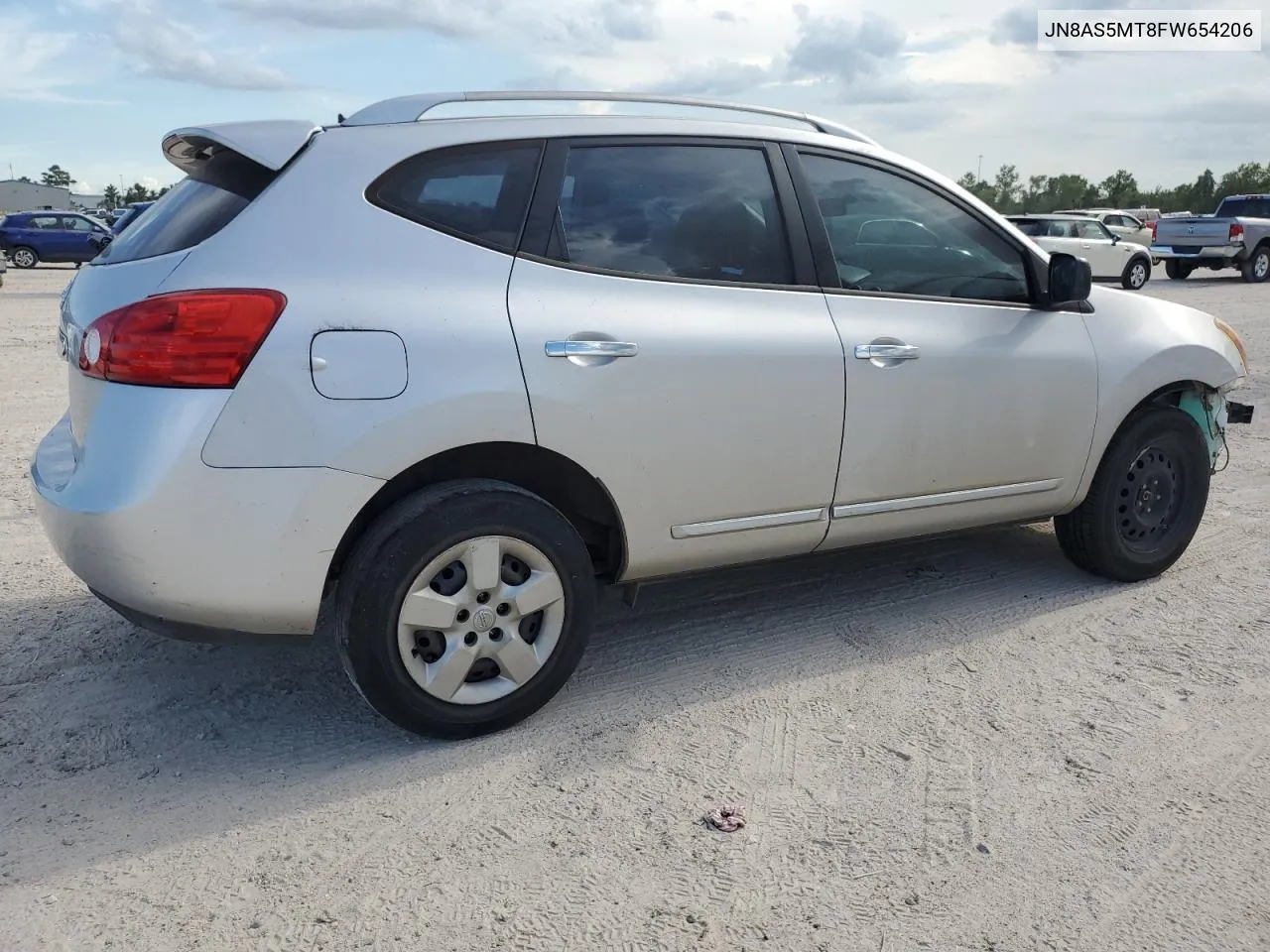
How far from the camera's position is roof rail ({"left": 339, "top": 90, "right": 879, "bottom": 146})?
3271 millimetres

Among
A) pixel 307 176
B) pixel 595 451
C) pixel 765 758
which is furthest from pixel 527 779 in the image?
pixel 307 176

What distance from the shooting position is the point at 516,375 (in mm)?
3111

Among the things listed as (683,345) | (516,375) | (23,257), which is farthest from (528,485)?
(23,257)

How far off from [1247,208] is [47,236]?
28.9m

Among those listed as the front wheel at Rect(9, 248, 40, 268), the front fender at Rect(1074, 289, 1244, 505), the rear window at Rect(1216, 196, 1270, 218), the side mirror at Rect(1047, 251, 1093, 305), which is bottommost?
the front wheel at Rect(9, 248, 40, 268)

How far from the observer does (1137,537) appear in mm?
4680

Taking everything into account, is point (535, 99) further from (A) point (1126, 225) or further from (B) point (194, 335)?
(A) point (1126, 225)

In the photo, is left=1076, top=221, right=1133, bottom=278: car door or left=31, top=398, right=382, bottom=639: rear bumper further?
left=1076, top=221, right=1133, bottom=278: car door

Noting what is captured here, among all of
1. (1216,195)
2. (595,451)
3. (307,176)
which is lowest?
(595,451)

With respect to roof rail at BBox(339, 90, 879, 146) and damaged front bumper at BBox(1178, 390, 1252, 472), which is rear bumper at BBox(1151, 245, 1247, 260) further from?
roof rail at BBox(339, 90, 879, 146)

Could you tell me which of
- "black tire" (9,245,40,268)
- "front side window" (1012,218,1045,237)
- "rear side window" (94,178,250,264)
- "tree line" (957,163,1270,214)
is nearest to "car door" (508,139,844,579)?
"rear side window" (94,178,250,264)

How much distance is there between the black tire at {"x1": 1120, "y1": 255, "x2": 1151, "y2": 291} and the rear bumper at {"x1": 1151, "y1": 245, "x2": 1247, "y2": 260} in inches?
43.8

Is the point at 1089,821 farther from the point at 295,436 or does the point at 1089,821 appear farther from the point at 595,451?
the point at 295,436

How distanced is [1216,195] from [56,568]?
2758 inches
